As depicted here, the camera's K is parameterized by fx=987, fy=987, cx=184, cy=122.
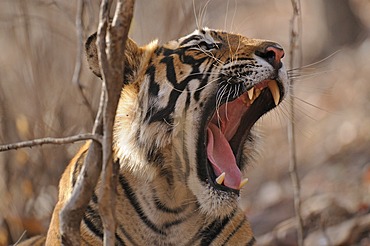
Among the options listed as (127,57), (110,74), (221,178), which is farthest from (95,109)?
(110,74)

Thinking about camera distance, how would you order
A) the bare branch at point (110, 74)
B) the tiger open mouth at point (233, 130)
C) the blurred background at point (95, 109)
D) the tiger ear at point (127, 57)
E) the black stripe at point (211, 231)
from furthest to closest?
the blurred background at point (95, 109), the black stripe at point (211, 231), the tiger open mouth at point (233, 130), the tiger ear at point (127, 57), the bare branch at point (110, 74)

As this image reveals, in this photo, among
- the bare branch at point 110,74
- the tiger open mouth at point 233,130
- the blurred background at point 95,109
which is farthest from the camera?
the blurred background at point 95,109

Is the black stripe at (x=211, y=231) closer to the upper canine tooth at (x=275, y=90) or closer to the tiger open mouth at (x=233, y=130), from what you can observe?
the tiger open mouth at (x=233, y=130)

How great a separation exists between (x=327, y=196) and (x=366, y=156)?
1078 mm

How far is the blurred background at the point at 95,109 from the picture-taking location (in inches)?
243

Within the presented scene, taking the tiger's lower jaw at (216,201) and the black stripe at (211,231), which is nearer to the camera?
the tiger's lower jaw at (216,201)

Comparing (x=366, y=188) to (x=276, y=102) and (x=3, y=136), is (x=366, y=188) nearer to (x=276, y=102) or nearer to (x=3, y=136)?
(x=3, y=136)

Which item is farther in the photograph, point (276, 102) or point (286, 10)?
point (286, 10)

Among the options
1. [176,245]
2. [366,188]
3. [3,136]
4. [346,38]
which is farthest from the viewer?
[346,38]

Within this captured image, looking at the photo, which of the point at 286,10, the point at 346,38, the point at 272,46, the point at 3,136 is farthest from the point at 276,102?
the point at 286,10

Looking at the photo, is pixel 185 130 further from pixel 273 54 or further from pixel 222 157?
pixel 273 54

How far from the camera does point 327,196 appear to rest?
703 cm

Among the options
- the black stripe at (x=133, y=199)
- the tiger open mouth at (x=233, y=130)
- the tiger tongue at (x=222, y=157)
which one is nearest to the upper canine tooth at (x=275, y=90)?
the tiger open mouth at (x=233, y=130)

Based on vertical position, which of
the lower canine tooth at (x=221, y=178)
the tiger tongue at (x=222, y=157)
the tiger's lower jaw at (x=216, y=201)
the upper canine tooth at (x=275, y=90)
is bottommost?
the tiger's lower jaw at (x=216, y=201)
